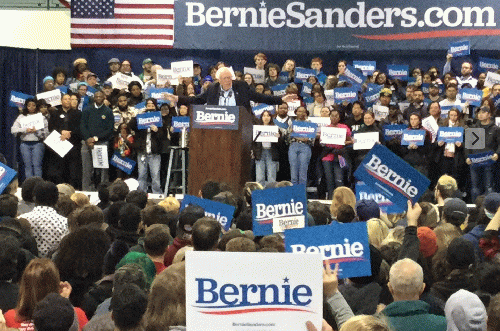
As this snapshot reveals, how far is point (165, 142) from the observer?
48.7ft

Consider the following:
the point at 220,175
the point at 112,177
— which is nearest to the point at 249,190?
the point at 220,175

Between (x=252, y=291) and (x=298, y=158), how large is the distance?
Answer: 1033 centimetres

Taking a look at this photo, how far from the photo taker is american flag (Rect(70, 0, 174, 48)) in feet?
58.0

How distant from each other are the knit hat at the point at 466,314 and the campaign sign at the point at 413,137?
31.4ft

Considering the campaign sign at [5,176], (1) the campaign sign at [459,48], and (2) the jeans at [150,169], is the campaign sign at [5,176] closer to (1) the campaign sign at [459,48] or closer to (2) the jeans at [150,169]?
(2) the jeans at [150,169]

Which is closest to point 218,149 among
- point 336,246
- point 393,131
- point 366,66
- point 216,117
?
point 216,117

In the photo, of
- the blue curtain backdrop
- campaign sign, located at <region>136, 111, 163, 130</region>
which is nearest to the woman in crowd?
campaign sign, located at <region>136, 111, 163, 130</region>

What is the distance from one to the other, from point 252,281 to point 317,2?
13666 millimetres

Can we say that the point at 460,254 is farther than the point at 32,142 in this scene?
No

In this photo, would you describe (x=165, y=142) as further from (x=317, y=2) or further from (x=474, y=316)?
(x=474, y=316)

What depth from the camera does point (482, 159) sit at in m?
14.1

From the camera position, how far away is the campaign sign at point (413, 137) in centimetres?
1434

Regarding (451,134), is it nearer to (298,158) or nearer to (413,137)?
(413,137)

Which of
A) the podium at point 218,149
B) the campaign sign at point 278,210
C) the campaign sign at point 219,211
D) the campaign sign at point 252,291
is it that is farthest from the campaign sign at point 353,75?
the campaign sign at point 252,291
